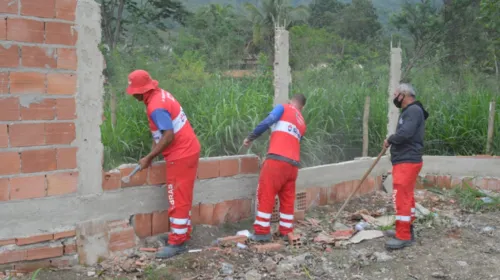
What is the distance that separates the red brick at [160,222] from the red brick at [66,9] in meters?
1.87

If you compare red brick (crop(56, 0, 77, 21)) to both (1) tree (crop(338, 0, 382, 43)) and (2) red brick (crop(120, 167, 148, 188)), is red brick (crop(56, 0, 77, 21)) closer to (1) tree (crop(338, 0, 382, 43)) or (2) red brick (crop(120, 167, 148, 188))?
(2) red brick (crop(120, 167, 148, 188))

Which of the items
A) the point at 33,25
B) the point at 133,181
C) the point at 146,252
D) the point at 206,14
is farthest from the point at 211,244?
the point at 206,14

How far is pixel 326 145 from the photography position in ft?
21.8

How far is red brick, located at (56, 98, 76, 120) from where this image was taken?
3.77 m

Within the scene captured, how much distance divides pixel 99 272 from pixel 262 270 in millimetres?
1338

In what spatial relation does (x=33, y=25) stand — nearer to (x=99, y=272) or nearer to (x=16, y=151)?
(x=16, y=151)

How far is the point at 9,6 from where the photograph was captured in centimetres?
349

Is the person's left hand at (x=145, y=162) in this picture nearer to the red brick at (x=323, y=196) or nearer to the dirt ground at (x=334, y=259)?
the dirt ground at (x=334, y=259)

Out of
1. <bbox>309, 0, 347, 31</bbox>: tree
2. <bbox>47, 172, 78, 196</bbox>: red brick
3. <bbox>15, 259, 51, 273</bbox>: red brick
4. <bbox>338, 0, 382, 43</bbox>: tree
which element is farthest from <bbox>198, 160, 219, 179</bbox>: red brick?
<bbox>309, 0, 347, 31</bbox>: tree

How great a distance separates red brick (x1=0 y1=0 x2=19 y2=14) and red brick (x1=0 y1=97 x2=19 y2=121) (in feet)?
2.01

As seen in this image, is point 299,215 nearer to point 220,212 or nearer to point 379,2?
point 220,212

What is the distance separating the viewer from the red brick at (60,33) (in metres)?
3.67

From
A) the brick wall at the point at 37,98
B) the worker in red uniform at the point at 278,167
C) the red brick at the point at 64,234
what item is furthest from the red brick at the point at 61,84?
the worker in red uniform at the point at 278,167

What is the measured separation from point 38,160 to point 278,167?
2196 mm
